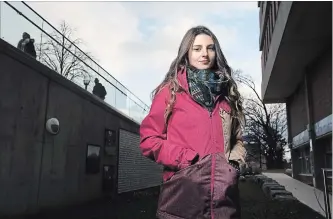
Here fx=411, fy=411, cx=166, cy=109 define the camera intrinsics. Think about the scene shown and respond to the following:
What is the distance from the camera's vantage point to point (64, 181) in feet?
35.7

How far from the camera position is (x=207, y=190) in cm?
164

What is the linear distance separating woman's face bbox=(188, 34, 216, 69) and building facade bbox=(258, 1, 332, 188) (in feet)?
30.5

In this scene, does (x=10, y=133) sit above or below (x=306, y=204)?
above

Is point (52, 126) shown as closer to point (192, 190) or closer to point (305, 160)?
point (192, 190)

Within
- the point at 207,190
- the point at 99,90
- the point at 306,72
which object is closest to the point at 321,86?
the point at 306,72

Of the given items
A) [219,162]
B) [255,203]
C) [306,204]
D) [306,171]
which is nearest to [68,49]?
[255,203]

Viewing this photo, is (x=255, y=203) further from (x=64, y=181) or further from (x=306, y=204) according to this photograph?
(x=64, y=181)

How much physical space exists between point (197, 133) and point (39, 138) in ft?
27.4

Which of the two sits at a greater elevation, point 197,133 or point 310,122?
point 310,122

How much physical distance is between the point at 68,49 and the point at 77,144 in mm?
3096

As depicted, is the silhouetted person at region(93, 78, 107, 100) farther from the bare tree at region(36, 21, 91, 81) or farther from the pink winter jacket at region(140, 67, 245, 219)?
the pink winter jacket at region(140, 67, 245, 219)

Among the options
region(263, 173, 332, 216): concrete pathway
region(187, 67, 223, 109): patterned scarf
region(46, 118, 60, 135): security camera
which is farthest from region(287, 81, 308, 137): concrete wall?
region(187, 67, 223, 109): patterned scarf

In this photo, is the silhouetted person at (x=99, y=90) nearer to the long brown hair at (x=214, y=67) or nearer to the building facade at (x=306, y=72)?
the building facade at (x=306, y=72)

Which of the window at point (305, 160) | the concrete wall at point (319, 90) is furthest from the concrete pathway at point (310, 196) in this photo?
the concrete wall at point (319, 90)
